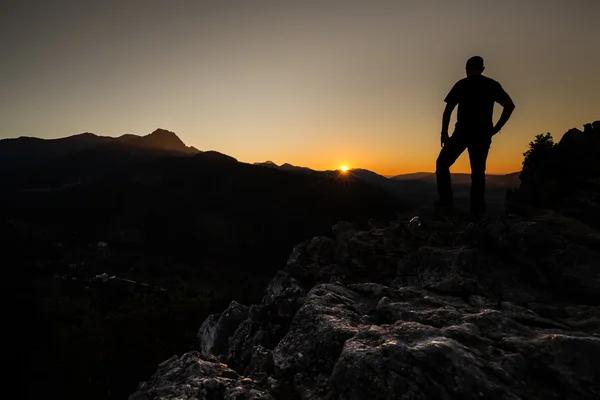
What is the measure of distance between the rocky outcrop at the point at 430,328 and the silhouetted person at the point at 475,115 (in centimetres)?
198

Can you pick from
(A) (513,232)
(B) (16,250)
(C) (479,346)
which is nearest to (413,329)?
(C) (479,346)

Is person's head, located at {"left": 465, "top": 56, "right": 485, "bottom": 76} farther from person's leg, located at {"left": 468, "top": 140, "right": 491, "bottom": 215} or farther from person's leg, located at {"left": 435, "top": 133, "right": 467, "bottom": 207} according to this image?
person's leg, located at {"left": 468, "top": 140, "right": 491, "bottom": 215}

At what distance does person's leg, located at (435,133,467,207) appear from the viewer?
10.4 m

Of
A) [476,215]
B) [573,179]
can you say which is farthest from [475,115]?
[573,179]

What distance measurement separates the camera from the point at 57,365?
52.7m

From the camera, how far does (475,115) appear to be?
31.8ft

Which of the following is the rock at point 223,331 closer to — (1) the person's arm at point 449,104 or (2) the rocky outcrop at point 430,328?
(2) the rocky outcrop at point 430,328

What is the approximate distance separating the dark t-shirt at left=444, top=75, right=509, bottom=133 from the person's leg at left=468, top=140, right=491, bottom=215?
484mm

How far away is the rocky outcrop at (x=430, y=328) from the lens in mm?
4398

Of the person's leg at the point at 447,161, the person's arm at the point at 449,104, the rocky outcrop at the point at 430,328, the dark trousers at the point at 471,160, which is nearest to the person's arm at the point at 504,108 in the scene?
the dark trousers at the point at 471,160

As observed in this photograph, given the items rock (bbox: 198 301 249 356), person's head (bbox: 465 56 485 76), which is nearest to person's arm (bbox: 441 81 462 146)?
person's head (bbox: 465 56 485 76)

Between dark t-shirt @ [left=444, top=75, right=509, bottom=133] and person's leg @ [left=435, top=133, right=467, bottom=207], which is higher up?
dark t-shirt @ [left=444, top=75, right=509, bottom=133]

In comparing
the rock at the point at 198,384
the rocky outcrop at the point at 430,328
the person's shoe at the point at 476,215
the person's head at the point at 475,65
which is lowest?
the rock at the point at 198,384

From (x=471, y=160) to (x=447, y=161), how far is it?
73cm
